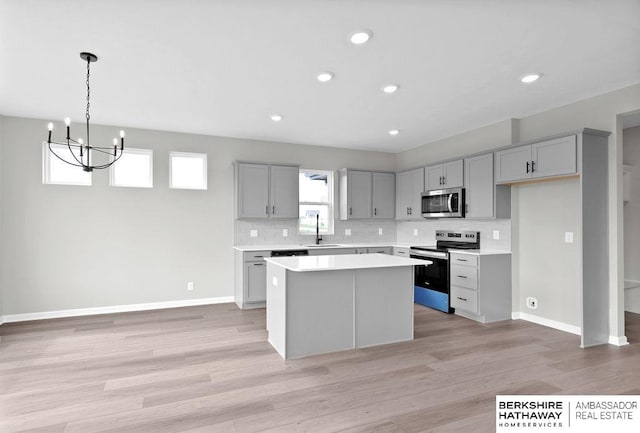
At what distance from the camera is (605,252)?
12.1ft

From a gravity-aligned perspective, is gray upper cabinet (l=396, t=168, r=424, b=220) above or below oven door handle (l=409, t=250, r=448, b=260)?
above

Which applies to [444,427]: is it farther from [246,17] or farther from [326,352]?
[246,17]

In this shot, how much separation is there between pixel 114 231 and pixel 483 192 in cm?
508

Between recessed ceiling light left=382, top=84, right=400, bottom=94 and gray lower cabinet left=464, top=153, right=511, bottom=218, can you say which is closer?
recessed ceiling light left=382, top=84, right=400, bottom=94

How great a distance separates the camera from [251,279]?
514cm

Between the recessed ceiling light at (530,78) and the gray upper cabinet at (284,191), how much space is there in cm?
341

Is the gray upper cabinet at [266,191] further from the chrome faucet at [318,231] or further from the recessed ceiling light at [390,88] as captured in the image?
the recessed ceiling light at [390,88]

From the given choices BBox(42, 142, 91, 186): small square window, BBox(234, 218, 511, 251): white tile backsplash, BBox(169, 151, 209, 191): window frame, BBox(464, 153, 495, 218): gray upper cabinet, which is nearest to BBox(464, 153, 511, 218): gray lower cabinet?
BBox(464, 153, 495, 218): gray upper cabinet

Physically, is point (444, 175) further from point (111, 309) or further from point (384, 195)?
point (111, 309)

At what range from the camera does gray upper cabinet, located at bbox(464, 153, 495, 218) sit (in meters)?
4.62

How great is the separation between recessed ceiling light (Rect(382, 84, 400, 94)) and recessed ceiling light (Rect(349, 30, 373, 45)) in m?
0.98

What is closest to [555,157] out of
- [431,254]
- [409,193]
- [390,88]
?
[390,88]

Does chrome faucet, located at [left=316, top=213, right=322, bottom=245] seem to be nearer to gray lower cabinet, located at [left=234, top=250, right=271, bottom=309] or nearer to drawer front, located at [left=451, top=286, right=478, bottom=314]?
gray lower cabinet, located at [left=234, top=250, right=271, bottom=309]

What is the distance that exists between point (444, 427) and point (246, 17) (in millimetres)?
2890
